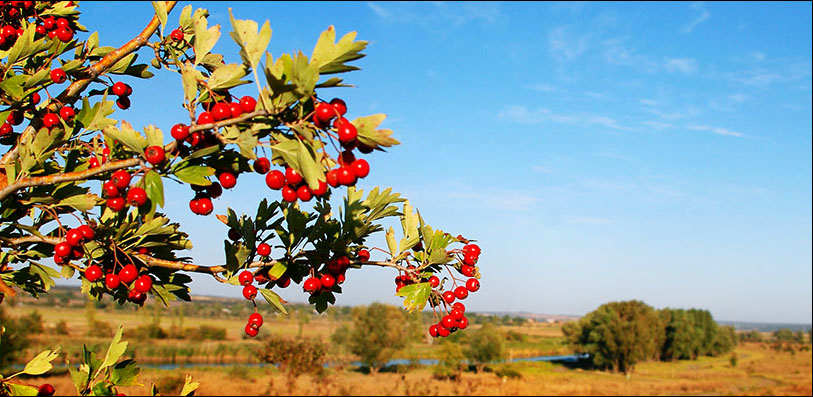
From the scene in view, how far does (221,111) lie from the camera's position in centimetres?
176

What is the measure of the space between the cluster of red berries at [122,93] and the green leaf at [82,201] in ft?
3.23

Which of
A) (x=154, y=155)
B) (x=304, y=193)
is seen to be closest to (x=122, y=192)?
(x=154, y=155)

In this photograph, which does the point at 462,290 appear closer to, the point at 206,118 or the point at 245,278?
the point at 245,278

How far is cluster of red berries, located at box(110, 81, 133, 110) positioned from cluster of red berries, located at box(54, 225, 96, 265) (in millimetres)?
1052

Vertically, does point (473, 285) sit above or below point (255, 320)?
above

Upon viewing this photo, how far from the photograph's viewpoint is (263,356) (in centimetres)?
3769

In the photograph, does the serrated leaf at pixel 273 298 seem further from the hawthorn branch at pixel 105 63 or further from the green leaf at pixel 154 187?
the hawthorn branch at pixel 105 63

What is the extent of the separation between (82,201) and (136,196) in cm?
57

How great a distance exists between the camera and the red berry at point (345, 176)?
1.64 metres

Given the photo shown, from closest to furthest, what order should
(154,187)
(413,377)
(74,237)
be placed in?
(154,187) < (74,237) < (413,377)

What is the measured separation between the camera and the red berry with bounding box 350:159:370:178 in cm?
168

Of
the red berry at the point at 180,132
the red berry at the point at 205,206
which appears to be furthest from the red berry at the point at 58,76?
the red berry at the point at 180,132

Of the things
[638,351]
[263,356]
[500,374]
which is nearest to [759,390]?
[638,351]

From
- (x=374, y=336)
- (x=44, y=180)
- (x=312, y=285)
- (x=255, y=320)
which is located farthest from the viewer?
(x=374, y=336)
